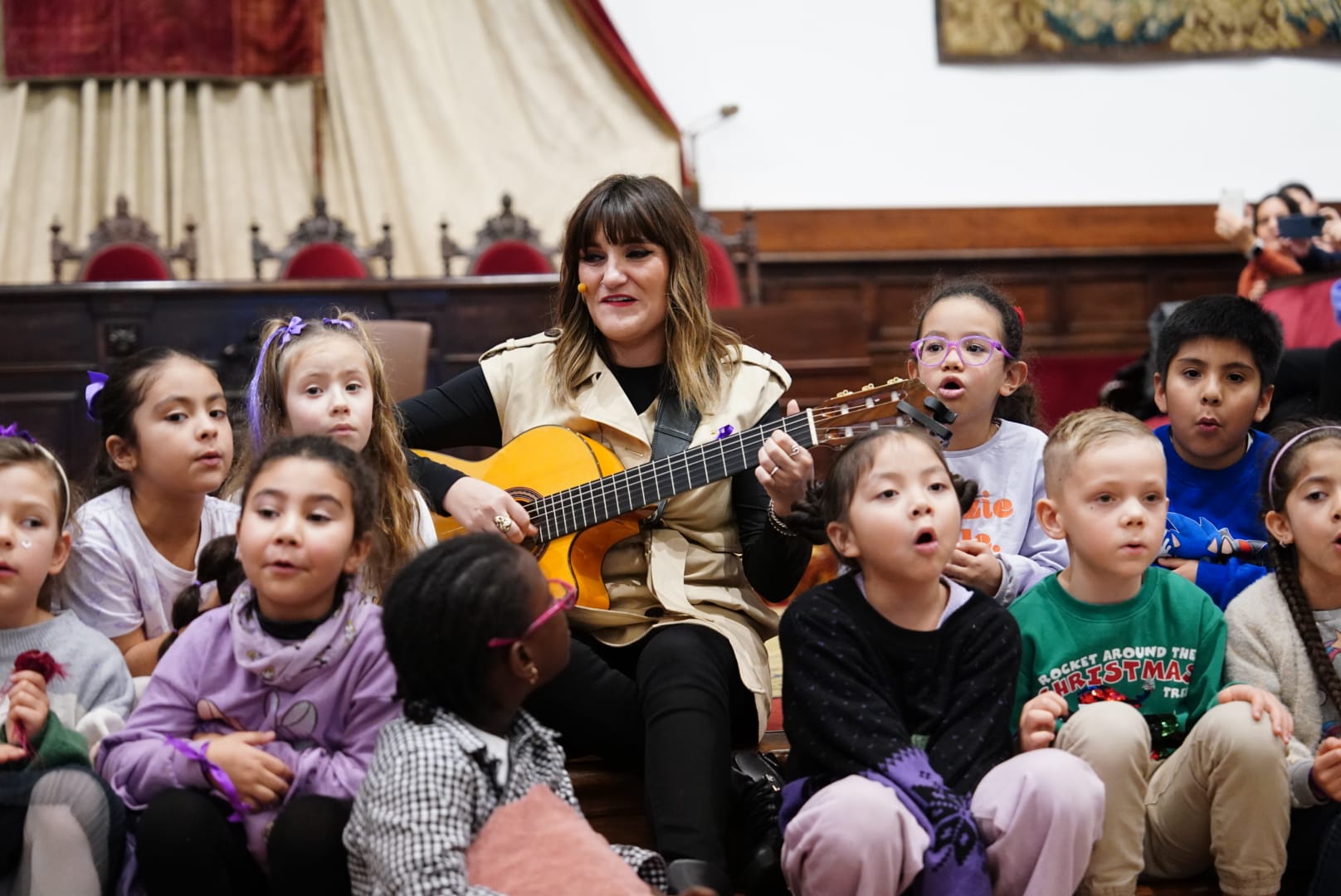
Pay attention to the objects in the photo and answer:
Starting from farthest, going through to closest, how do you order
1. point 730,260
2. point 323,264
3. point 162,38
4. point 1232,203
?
point 162,38 < point 730,260 < point 323,264 < point 1232,203

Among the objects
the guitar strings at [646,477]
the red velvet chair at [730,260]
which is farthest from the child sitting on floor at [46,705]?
the red velvet chair at [730,260]

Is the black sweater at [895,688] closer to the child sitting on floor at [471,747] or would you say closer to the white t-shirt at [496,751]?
the child sitting on floor at [471,747]

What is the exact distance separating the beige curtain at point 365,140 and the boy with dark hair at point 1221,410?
4.57 m

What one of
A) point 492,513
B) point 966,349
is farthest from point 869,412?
point 492,513

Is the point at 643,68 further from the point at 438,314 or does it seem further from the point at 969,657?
the point at 969,657

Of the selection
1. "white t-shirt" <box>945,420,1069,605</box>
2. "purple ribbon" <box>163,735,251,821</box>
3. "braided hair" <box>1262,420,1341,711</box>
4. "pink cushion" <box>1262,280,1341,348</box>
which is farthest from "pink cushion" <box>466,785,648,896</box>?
"pink cushion" <box>1262,280,1341,348</box>

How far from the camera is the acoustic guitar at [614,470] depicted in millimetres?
2135

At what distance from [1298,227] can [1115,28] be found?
104 inches

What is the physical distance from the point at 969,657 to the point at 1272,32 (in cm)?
641

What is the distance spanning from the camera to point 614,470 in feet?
7.65

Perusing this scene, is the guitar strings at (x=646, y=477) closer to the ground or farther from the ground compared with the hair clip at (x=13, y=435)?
closer to the ground

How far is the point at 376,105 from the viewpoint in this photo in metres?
6.58

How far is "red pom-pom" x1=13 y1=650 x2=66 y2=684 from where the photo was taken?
70.5 inches

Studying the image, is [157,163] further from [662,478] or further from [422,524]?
[662,478]
